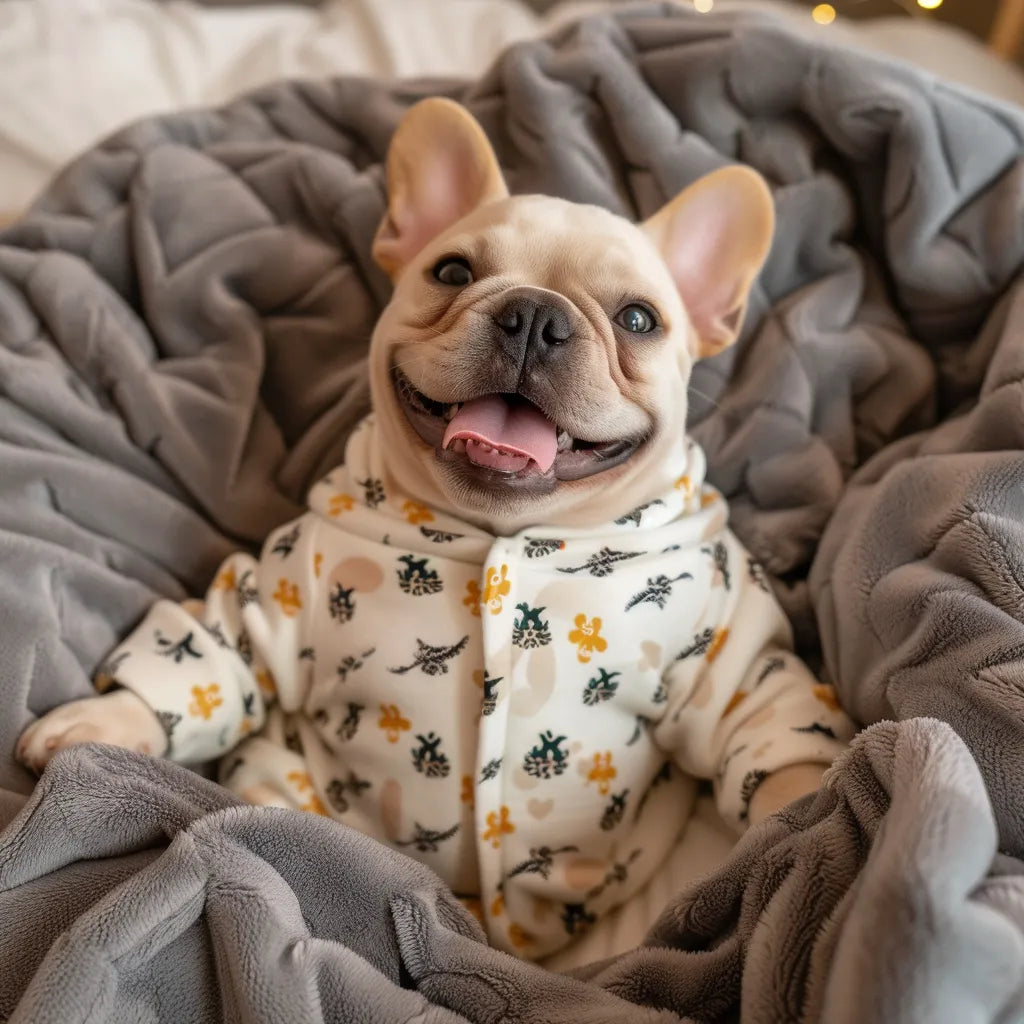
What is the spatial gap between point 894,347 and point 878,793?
29.5 inches

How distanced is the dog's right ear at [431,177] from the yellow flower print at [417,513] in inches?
12.9

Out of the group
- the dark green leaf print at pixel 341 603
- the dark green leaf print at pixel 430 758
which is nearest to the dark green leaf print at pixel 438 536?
the dark green leaf print at pixel 341 603

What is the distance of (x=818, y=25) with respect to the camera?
1942 mm

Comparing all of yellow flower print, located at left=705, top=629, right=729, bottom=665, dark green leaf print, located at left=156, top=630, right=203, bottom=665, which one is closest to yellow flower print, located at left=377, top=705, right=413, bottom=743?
dark green leaf print, located at left=156, top=630, right=203, bottom=665

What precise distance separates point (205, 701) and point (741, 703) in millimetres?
588

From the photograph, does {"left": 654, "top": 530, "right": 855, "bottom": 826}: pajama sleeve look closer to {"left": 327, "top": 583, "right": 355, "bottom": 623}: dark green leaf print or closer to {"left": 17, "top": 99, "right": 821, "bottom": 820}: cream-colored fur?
{"left": 17, "top": 99, "right": 821, "bottom": 820}: cream-colored fur

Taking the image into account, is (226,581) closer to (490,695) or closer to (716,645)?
(490,695)

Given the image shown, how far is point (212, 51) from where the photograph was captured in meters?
1.96

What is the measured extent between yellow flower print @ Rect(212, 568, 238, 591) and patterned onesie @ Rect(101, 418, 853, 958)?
0.12 ft

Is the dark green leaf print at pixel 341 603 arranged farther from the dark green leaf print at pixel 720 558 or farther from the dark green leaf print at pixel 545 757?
the dark green leaf print at pixel 720 558

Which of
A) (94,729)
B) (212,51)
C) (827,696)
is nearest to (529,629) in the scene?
(827,696)

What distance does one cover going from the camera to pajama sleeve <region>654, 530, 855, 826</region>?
39.5 inches

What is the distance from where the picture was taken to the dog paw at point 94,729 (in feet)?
3.19

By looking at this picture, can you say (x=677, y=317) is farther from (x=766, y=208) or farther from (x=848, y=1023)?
(x=848, y=1023)
